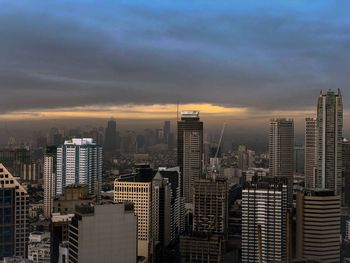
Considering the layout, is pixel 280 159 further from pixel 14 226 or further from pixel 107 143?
pixel 14 226

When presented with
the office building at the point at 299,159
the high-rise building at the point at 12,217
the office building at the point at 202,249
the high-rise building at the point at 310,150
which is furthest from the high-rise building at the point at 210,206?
the high-rise building at the point at 12,217

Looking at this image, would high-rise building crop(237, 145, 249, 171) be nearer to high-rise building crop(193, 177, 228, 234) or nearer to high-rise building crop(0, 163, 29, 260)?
high-rise building crop(193, 177, 228, 234)

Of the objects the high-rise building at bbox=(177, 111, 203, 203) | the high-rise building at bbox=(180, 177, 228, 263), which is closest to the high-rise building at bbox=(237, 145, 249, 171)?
the high-rise building at bbox=(180, 177, 228, 263)

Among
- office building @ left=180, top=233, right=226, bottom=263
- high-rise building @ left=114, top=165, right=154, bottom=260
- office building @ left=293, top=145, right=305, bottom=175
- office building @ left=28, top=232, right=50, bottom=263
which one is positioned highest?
office building @ left=293, top=145, right=305, bottom=175

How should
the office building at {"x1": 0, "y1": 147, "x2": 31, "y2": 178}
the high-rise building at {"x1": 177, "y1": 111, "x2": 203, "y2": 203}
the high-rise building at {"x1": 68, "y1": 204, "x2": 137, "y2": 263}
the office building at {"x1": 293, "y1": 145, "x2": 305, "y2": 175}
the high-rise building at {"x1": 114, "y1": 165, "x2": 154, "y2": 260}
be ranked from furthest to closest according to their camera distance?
1. the high-rise building at {"x1": 177, "y1": 111, "x2": 203, "y2": 203}
2. the office building at {"x1": 293, "y1": 145, "x2": 305, "y2": 175}
3. the high-rise building at {"x1": 114, "y1": 165, "x2": 154, "y2": 260}
4. the office building at {"x1": 0, "y1": 147, "x2": 31, "y2": 178}
5. the high-rise building at {"x1": 68, "y1": 204, "x2": 137, "y2": 263}

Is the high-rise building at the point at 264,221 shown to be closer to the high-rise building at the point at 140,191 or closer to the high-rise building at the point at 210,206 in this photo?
the high-rise building at the point at 210,206

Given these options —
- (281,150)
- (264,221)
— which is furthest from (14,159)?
(281,150)
